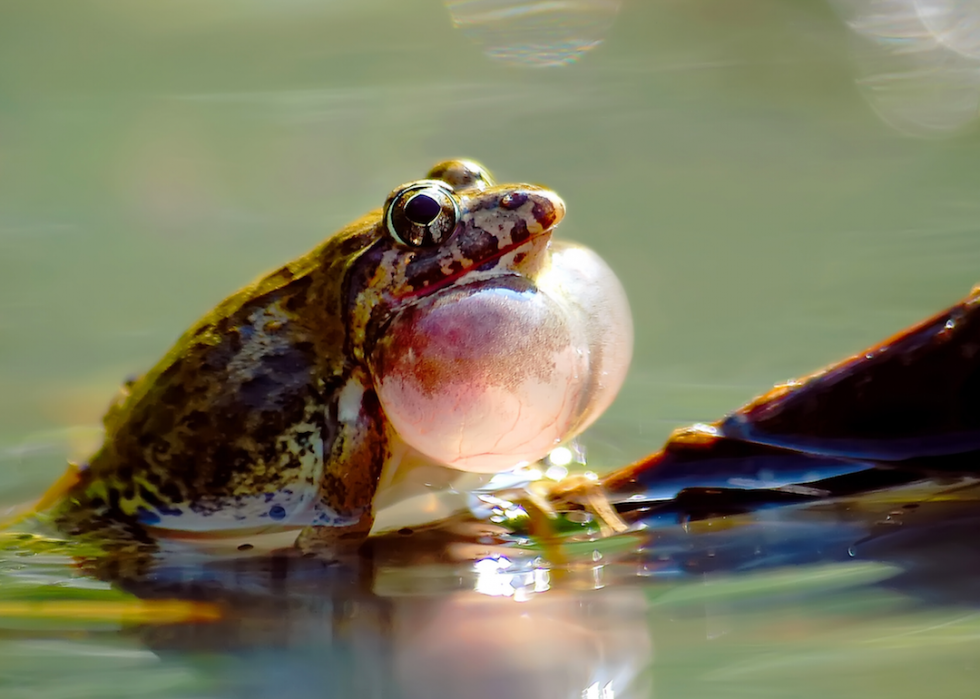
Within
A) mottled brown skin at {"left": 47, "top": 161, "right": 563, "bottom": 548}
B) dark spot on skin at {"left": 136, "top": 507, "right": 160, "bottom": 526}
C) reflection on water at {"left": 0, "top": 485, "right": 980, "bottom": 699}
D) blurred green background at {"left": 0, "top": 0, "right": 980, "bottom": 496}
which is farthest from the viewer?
blurred green background at {"left": 0, "top": 0, "right": 980, "bottom": 496}

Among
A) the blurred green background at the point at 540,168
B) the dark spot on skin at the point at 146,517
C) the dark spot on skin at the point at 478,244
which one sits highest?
the blurred green background at the point at 540,168

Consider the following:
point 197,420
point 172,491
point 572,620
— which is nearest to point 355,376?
point 197,420

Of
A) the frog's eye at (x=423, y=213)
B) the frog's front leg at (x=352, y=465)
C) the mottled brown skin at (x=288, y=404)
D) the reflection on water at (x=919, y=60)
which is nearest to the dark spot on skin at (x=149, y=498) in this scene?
the mottled brown skin at (x=288, y=404)

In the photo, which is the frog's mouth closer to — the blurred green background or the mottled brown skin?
the mottled brown skin

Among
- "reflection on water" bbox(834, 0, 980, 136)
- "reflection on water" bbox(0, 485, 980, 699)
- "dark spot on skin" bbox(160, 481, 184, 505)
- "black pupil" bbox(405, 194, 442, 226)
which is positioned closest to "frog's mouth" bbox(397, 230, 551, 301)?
"black pupil" bbox(405, 194, 442, 226)

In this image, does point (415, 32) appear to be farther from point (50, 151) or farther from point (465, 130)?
point (50, 151)

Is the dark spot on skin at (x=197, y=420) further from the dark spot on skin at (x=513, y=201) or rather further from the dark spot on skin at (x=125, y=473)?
the dark spot on skin at (x=513, y=201)
